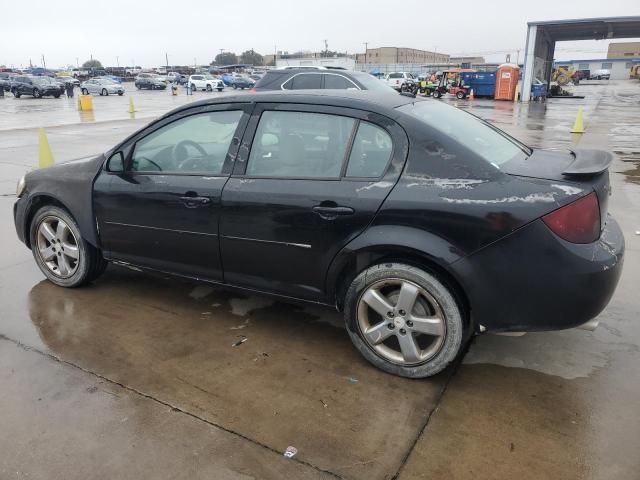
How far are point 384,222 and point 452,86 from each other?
36.6 metres

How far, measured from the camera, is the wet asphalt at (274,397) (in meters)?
2.40

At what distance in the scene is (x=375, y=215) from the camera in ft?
9.45

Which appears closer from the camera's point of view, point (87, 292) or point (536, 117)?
point (87, 292)

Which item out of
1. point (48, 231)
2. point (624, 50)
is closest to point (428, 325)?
point (48, 231)

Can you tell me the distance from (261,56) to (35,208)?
155 meters

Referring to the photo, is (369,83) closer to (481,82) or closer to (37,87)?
(481,82)

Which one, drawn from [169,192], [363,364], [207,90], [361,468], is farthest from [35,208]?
[207,90]

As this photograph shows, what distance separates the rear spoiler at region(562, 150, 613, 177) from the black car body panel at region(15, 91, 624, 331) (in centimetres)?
2

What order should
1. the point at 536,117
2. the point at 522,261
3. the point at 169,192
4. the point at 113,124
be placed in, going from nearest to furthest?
the point at 522,261 → the point at 169,192 → the point at 113,124 → the point at 536,117

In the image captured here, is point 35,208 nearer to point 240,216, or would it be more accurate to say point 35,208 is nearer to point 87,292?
point 87,292

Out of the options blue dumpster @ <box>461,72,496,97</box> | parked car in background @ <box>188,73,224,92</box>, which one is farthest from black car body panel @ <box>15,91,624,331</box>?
parked car in background @ <box>188,73,224,92</box>

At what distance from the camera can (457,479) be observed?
229cm

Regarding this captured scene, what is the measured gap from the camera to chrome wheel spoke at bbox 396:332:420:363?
116 inches

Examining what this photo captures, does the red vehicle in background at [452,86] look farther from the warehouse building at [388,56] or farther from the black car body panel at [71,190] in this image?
the warehouse building at [388,56]
